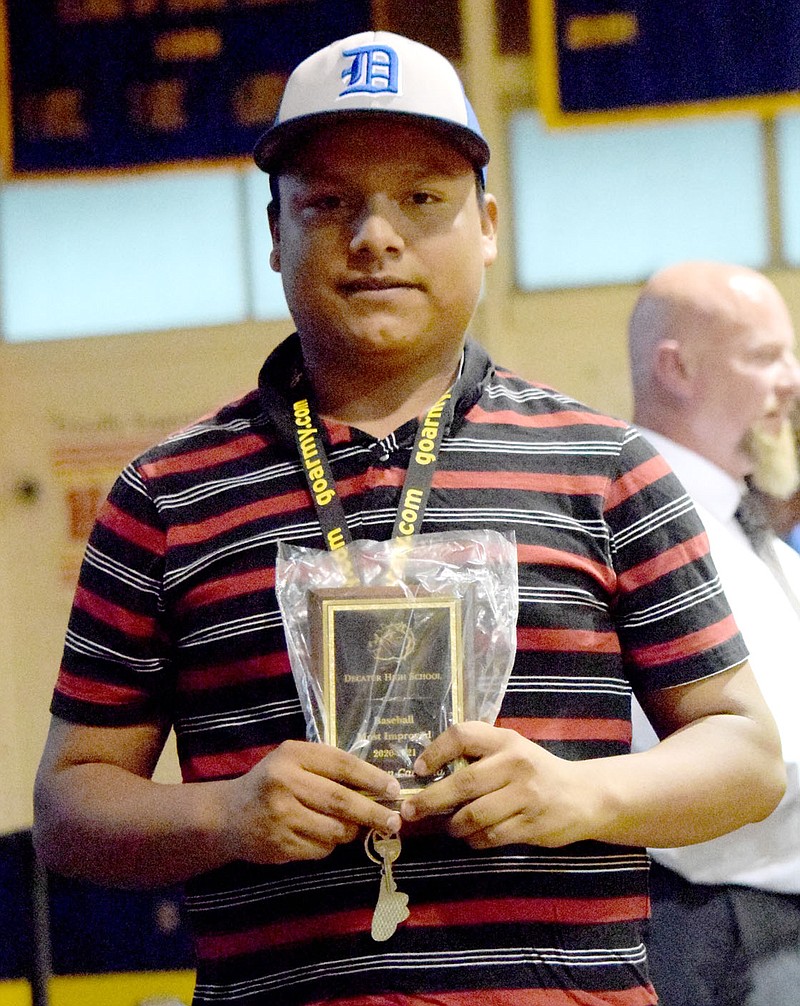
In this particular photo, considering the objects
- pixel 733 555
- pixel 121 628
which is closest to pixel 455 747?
pixel 121 628

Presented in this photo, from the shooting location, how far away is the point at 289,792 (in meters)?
1.13

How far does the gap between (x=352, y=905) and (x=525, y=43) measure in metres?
4.05

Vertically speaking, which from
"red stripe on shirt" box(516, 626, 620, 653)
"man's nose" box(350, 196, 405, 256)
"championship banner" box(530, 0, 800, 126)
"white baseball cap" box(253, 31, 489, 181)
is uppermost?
"championship banner" box(530, 0, 800, 126)

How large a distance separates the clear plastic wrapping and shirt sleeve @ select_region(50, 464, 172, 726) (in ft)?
A: 0.60

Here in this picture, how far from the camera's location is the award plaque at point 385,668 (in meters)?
1.17

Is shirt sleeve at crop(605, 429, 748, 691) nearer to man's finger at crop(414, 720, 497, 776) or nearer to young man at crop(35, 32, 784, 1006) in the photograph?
young man at crop(35, 32, 784, 1006)

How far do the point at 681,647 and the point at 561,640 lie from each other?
0.41ft

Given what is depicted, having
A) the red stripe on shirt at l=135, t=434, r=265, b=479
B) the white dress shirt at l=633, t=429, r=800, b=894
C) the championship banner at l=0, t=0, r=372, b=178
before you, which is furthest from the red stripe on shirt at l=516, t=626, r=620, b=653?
the championship banner at l=0, t=0, r=372, b=178

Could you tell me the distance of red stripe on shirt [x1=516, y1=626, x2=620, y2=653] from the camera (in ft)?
4.22

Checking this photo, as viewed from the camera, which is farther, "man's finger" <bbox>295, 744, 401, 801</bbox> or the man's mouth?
the man's mouth

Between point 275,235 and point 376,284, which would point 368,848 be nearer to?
point 376,284

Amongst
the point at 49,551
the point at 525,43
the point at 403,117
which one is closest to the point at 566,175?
the point at 525,43

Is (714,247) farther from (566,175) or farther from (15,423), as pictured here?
(15,423)

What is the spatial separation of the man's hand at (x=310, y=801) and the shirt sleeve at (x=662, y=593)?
34 cm
